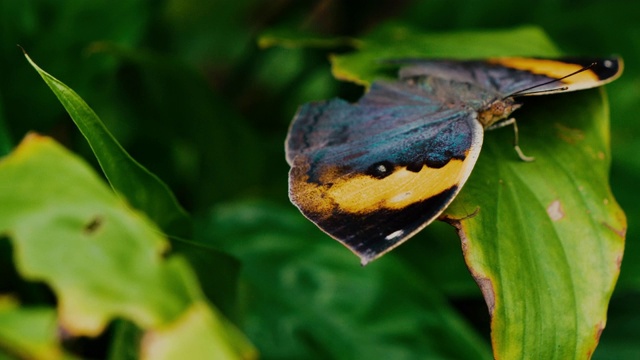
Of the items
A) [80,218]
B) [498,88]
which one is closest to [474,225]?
[498,88]

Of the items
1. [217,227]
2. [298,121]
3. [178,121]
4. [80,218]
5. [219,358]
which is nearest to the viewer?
[219,358]

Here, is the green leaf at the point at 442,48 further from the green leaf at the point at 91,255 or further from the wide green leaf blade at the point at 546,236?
the green leaf at the point at 91,255

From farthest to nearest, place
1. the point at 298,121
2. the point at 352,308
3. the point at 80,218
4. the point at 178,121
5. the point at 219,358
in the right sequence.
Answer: the point at 178,121, the point at 352,308, the point at 298,121, the point at 80,218, the point at 219,358

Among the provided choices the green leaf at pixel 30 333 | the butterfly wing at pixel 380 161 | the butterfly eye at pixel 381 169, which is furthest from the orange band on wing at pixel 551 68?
the green leaf at pixel 30 333

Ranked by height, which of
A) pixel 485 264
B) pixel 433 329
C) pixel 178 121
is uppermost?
pixel 485 264

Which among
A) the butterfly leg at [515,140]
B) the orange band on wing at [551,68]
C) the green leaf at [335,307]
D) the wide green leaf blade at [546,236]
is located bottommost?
the green leaf at [335,307]

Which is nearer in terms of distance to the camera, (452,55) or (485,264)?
(485,264)

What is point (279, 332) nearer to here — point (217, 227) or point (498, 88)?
point (217, 227)

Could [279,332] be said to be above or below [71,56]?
below

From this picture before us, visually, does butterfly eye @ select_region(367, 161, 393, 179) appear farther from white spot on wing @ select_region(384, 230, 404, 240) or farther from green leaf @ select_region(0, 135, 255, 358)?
green leaf @ select_region(0, 135, 255, 358)
